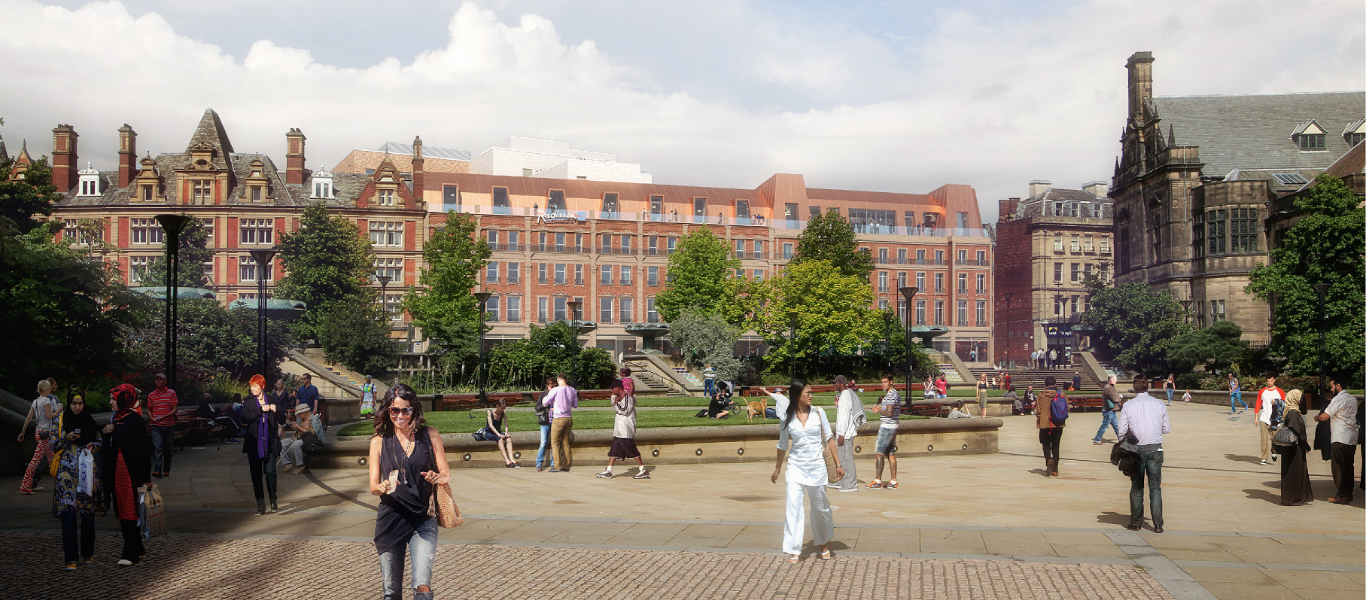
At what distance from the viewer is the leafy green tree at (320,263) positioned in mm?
57053

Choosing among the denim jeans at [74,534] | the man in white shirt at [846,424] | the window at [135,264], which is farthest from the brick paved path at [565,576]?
the window at [135,264]

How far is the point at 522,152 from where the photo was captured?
8425 centimetres

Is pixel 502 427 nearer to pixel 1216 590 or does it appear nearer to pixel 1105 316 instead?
pixel 1216 590

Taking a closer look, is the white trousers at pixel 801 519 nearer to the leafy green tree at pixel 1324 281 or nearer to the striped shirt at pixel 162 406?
the striped shirt at pixel 162 406

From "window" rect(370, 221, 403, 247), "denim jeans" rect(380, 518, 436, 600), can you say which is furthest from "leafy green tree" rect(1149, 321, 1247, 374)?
"denim jeans" rect(380, 518, 436, 600)

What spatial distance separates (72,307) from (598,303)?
47.6 m

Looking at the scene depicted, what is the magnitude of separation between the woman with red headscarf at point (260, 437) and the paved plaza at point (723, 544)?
1.39 feet

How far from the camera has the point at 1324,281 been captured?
4044cm

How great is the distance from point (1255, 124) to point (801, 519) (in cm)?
6491

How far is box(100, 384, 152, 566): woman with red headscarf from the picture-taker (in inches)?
356

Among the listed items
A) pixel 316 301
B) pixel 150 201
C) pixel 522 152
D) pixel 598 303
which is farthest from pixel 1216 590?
pixel 522 152

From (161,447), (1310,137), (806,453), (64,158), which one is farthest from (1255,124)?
(64,158)

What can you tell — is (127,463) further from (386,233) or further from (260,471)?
(386,233)

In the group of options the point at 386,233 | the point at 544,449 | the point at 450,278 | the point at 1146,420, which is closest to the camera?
the point at 1146,420
